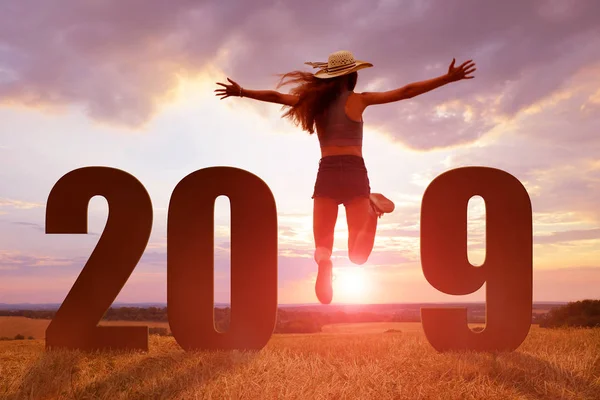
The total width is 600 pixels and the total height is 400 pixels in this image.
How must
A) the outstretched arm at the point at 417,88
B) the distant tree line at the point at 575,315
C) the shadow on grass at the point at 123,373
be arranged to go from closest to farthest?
the shadow on grass at the point at 123,373
the outstretched arm at the point at 417,88
the distant tree line at the point at 575,315

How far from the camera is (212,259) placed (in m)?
6.91

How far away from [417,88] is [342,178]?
133 cm

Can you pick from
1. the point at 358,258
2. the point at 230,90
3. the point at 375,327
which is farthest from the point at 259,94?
the point at 375,327

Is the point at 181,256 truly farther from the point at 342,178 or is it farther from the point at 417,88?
the point at 417,88

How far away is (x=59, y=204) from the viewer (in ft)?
23.5

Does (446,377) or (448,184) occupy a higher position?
(448,184)

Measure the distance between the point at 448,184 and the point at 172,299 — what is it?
3.57 metres

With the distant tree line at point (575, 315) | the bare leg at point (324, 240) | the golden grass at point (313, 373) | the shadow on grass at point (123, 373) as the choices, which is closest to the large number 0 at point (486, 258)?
the golden grass at point (313, 373)

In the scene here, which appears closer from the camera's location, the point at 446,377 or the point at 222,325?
the point at 446,377

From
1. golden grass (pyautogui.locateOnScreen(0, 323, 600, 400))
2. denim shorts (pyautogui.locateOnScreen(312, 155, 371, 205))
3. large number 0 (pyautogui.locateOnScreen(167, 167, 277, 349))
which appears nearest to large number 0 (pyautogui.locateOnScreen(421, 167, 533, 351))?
golden grass (pyautogui.locateOnScreen(0, 323, 600, 400))

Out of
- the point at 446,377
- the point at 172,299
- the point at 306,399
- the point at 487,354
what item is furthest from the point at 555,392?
the point at 172,299

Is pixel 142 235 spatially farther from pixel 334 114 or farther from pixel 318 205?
pixel 334 114

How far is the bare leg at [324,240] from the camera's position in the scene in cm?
664

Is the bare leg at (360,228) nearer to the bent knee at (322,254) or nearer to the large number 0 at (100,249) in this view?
the bent knee at (322,254)
